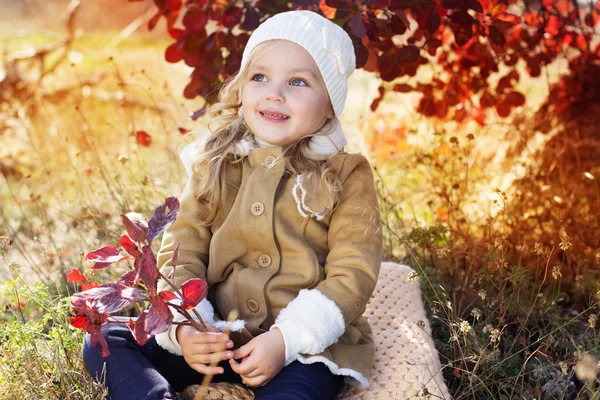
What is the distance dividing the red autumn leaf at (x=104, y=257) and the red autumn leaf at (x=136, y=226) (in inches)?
3.1

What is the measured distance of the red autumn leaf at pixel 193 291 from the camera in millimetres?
1799

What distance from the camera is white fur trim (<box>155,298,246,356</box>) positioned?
2172 mm

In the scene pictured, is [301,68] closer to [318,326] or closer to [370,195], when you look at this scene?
[370,195]

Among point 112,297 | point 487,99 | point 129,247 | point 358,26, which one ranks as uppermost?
point 358,26

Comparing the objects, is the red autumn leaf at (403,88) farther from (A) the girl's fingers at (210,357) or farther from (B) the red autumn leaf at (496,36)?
(A) the girl's fingers at (210,357)

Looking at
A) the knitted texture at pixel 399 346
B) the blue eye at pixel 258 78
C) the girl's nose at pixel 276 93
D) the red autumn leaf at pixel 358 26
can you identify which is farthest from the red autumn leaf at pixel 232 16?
the knitted texture at pixel 399 346

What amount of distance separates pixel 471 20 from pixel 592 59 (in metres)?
1.36

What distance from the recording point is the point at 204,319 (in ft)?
7.31

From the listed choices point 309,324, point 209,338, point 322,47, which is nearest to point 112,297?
point 209,338

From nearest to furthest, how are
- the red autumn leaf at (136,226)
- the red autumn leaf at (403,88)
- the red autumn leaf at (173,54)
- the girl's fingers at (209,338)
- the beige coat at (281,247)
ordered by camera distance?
the red autumn leaf at (136,226)
the girl's fingers at (209,338)
the beige coat at (281,247)
the red autumn leaf at (173,54)
the red autumn leaf at (403,88)

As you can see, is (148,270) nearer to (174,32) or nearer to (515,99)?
(174,32)

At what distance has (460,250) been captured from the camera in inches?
120

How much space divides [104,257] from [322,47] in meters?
1.03

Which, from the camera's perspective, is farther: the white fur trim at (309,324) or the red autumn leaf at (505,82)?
the red autumn leaf at (505,82)
